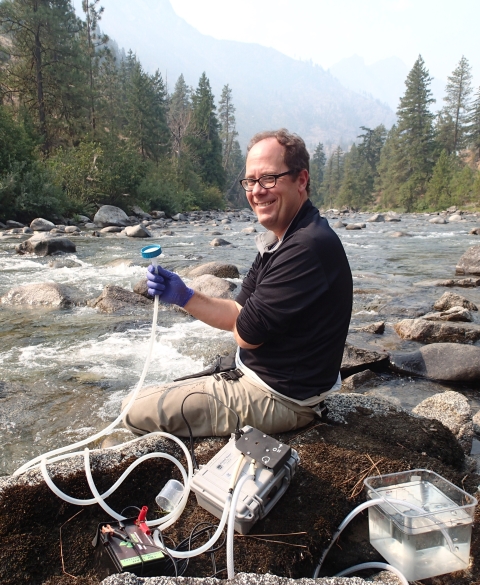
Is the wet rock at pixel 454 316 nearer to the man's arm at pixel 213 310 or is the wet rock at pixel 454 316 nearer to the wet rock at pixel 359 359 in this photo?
the wet rock at pixel 359 359

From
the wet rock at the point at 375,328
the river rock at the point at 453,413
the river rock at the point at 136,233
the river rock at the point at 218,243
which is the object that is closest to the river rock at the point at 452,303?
the wet rock at the point at 375,328

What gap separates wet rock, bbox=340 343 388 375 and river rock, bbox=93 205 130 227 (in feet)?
58.5

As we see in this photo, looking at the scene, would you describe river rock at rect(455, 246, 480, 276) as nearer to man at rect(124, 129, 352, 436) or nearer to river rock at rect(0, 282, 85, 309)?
river rock at rect(0, 282, 85, 309)

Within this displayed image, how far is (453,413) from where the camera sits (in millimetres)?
3652

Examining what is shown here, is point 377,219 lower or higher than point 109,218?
lower

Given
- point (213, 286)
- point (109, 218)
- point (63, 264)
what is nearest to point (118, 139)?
point (109, 218)

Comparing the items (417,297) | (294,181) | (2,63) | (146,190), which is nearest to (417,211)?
(146,190)

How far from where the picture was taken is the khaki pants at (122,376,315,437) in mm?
2590

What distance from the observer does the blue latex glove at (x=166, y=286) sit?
2611mm

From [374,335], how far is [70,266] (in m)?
7.60

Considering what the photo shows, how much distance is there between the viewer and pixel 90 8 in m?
37.1

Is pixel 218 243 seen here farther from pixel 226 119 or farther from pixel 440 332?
pixel 226 119

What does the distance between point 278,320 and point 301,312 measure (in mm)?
126

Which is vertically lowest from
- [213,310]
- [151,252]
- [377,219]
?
[377,219]
